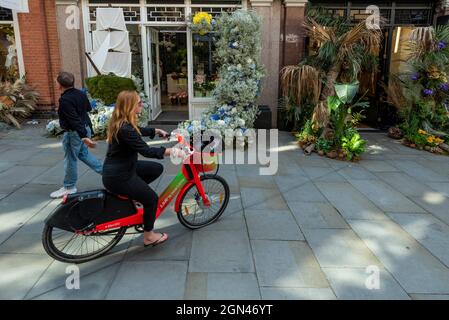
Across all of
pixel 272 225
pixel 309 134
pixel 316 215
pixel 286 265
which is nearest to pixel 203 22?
pixel 309 134

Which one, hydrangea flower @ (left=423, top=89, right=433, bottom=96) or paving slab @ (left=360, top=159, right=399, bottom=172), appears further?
hydrangea flower @ (left=423, top=89, right=433, bottom=96)

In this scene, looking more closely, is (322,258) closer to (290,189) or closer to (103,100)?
(290,189)

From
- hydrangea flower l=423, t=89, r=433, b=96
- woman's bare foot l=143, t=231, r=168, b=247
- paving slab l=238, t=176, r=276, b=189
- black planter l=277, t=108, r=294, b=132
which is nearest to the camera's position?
woman's bare foot l=143, t=231, r=168, b=247

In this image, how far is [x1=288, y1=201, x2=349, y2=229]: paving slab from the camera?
4.21m

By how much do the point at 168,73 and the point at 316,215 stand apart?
739cm

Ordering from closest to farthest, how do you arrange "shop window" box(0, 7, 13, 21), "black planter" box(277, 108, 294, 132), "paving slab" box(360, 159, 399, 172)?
"paving slab" box(360, 159, 399, 172), "shop window" box(0, 7, 13, 21), "black planter" box(277, 108, 294, 132)

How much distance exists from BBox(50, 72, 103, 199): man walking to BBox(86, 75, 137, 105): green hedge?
11.0 feet

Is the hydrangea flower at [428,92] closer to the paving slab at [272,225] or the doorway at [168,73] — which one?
the paving slab at [272,225]

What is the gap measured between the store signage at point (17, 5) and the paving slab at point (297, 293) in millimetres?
8066

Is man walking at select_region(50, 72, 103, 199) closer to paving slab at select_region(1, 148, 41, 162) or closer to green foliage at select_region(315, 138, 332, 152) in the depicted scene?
paving slab at select_region(1, 148, 41, 162)

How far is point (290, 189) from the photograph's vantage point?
5348 mm

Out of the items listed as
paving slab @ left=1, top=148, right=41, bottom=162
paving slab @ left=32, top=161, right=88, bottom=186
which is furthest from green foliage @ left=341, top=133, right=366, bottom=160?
paving slab @ left=1, top=148, right=41, bottom=162

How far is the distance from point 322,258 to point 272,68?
637 centimetres
